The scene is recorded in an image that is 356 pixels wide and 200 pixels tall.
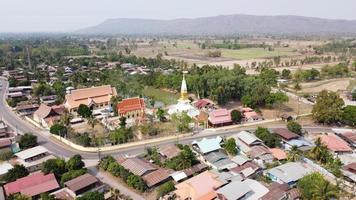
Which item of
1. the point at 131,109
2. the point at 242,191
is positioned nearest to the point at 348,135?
the point at 242,191

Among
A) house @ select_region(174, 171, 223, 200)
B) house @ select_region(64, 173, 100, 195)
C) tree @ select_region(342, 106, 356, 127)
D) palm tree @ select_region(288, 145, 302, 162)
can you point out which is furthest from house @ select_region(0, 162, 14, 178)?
tree @ select_region(342, 106, 356, 127)

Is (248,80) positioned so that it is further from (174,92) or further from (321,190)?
(321,190)

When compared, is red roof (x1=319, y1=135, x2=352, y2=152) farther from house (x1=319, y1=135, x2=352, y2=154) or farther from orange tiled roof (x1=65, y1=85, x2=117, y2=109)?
Answer: orange tiled roof (x1=65, y1=85, x2=117, y2=109)

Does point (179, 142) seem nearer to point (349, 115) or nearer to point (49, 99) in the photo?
point (349, 115)

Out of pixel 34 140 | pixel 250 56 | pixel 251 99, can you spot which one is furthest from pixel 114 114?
pixel 250 56

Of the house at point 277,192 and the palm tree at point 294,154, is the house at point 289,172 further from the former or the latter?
the palm tree at point 294,154

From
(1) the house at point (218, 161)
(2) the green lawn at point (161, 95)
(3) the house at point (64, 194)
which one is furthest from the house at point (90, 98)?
(1) the house at point (218, 161)

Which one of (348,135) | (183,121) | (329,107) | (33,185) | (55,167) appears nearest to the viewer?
(33,185)
